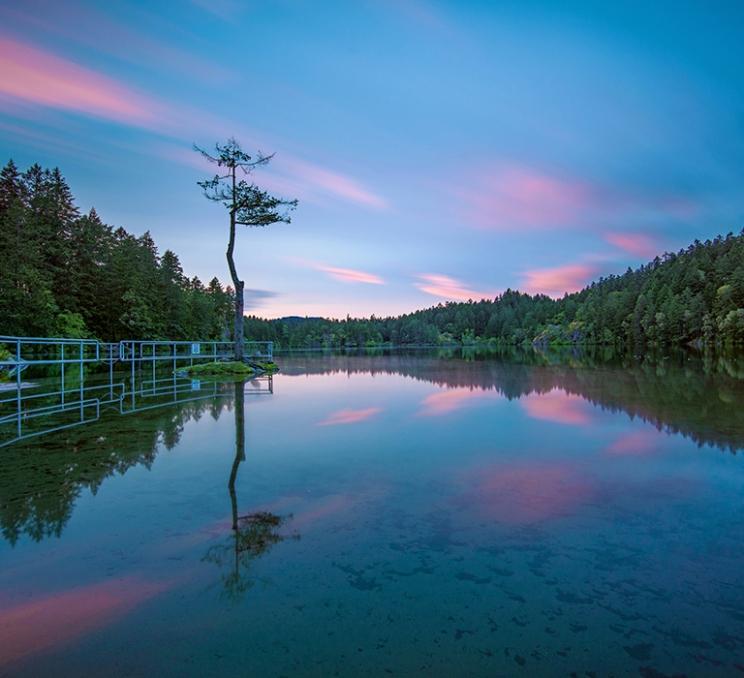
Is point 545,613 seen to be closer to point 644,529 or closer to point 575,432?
point 644,529

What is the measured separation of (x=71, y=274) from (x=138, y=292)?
5932mm

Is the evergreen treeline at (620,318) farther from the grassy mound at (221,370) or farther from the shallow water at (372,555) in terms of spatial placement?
the shallow water at (372,555)

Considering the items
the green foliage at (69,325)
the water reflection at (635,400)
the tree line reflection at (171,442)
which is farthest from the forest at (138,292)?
the water reflection at (635,400)

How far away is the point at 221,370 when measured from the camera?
23250mm

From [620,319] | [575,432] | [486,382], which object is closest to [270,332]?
[620,319]

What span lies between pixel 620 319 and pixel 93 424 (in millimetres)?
99913

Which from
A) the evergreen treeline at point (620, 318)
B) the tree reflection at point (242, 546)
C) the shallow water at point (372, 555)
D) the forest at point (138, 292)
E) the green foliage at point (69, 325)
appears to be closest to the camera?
the shallow water at point (372, 555)

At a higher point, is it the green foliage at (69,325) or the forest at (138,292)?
the forest at (138,292)

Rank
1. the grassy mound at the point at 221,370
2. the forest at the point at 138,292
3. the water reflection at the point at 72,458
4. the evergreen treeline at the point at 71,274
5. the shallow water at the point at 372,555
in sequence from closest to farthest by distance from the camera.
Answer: the shallow water at the point at 372,555
the water reflection at the point at 72,458
the grassy mound at the point at 221,370
the evergreen treeline at the point at 71,274
the forest at the point at 138,292

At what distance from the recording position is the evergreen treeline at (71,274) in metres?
32.0

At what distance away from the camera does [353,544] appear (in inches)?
168

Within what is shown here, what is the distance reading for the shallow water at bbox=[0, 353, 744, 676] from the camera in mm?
2799

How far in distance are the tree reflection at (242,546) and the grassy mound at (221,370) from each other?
1819 cm

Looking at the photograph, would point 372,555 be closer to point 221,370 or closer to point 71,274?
point 221,370
